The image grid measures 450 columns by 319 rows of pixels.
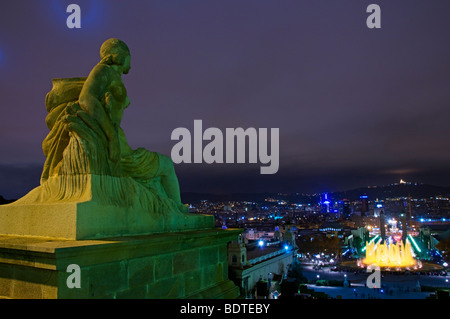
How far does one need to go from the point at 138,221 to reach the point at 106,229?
0.50 m

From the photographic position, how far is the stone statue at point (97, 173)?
381 cm

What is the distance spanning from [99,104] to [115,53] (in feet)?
3.01

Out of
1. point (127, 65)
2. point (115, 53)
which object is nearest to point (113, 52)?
point (115, 53)

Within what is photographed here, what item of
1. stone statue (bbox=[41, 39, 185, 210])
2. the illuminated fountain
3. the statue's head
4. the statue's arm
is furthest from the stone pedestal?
the illuminated fountain

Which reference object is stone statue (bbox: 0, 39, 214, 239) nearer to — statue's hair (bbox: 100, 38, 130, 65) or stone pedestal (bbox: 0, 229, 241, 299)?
statue's hair (bbox: 100, 38, 130, 65)

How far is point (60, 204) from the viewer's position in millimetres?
3703

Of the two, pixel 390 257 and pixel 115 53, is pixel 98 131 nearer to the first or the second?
pixel 115 53

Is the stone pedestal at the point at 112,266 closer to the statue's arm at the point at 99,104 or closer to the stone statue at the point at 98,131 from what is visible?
the stone statue at the point at 98,131

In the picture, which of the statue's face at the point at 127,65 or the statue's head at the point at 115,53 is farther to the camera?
the statue's face at the point at 127,65

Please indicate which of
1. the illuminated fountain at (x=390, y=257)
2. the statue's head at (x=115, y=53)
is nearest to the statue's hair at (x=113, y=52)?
the statue's head at (x=115, y=53)

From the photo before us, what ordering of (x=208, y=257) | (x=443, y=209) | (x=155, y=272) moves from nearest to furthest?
(x=155, y=272), (x=208, y=257), (x=443, y=209)

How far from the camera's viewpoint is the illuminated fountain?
158 ft
